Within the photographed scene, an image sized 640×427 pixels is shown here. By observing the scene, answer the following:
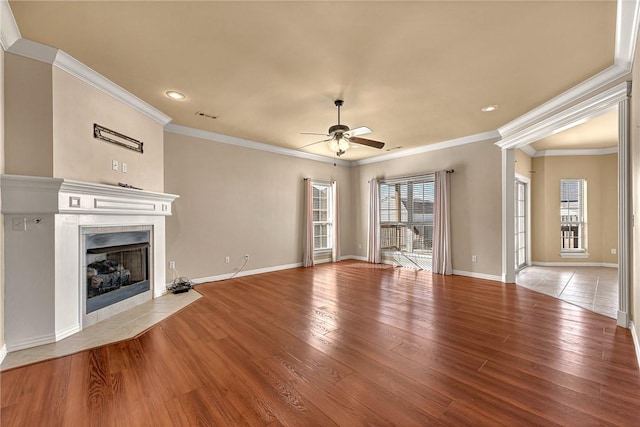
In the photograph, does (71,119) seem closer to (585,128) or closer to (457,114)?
(457,114)

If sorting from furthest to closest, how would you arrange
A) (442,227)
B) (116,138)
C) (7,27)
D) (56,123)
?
(442,227), (116,138), (56,123), (7,27)

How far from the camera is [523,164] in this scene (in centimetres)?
619

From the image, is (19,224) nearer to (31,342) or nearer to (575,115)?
(31,342)

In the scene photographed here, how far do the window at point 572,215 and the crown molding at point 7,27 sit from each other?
9589mm

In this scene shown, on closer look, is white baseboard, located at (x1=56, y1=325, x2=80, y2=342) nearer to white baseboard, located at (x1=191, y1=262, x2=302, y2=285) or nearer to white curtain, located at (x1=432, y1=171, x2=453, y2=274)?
white baseboard, located at (x1=191, y1=262, x2=302, y2=285)

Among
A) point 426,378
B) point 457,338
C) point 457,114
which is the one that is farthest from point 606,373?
point 457,114

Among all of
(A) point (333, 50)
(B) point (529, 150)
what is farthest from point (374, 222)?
(A) point (333, 50)

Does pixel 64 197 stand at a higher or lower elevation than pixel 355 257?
higher

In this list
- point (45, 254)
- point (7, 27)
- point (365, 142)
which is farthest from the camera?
point (365, 142)

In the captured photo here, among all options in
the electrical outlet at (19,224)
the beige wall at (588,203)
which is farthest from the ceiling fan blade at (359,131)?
the beige wall at (588,203)

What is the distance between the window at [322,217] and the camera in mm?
7047

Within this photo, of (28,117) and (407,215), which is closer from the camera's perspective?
(28,117)

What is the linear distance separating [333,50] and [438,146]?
4.21m

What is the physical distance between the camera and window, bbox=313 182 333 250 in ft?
23.1
